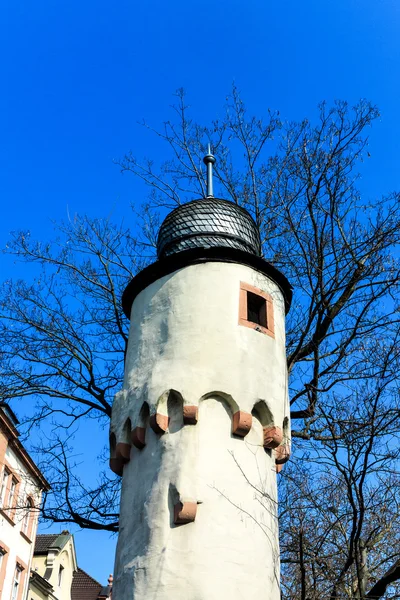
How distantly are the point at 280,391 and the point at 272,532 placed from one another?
6.09 feet

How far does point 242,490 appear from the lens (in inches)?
337

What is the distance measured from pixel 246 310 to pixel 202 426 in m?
1.96

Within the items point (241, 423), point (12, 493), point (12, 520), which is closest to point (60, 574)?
point (12, 493)

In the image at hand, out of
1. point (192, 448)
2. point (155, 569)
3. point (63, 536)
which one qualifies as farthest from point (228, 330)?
point (63, 536)

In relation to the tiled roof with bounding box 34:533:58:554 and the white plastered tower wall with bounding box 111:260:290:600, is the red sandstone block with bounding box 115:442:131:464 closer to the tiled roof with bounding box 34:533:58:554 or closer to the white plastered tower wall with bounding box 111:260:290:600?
the white plastered tower wall with bounding box 111:260:290:600

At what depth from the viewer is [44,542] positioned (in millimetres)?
33625

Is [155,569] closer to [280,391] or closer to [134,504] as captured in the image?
[134,504]

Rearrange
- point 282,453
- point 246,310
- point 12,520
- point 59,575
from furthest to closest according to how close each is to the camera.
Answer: point 59,575
point 12,520
point 246,310
point 282,453

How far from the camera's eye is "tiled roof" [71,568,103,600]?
3572cm

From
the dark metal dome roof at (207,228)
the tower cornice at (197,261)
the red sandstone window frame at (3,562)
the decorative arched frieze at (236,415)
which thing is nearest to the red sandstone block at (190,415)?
the decorative arched frieze at (236,415)

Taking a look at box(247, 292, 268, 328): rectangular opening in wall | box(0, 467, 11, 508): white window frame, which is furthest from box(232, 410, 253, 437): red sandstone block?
box(0, 467, 11, 508): white window frame

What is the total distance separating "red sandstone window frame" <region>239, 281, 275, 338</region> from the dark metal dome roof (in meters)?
0.83

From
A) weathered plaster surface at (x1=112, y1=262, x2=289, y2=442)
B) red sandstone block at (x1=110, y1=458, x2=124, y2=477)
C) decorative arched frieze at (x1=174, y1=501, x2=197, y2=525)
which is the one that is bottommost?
decorative arched frieze at (x1=174, y1=501, x2=197, y2=525)

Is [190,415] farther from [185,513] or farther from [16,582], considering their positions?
[16,582]
